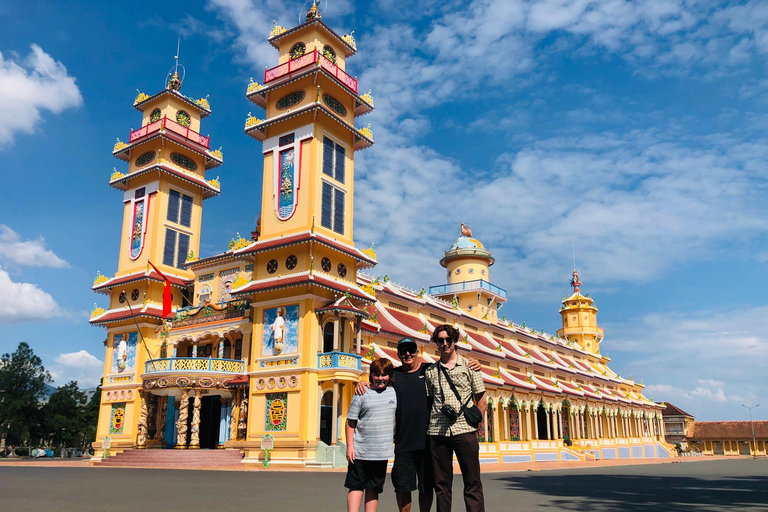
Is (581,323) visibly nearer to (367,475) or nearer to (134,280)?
(134,280)

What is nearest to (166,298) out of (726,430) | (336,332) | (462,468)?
(336,332)

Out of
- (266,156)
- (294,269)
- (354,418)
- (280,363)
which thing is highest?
(266,156)

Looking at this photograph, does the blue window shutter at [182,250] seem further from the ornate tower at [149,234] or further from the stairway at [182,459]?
the stairway at [182,459]

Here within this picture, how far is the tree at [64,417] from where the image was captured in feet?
169

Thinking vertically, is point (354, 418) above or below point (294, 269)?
below

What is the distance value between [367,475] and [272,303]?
2301 centimetres

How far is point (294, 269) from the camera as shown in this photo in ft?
92.8

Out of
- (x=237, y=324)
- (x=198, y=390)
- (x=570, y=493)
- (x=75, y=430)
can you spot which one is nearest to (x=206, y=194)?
(x=237, y=324)

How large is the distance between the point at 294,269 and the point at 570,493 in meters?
18.0

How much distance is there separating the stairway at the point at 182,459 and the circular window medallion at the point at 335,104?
17.9 metres

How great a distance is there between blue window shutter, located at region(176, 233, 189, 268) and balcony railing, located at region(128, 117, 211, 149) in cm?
638

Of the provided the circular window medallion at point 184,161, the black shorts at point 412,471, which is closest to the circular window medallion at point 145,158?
the circular window medallion at point 184,161

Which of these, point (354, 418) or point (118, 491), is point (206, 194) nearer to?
point (118, 491)

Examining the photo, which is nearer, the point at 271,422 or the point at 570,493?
the point at 570,493
